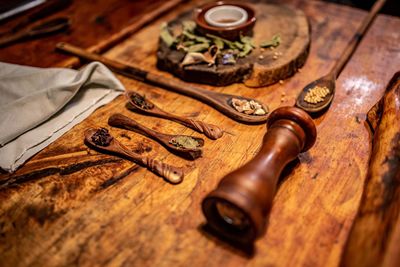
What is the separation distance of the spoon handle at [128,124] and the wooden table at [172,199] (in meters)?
0.03

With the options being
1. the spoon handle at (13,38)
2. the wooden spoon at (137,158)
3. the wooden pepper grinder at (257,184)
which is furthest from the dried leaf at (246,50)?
the spoon handle at (13,38)

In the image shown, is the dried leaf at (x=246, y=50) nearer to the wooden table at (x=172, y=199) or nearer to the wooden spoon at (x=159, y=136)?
the wooden table at (x=172, y=199)

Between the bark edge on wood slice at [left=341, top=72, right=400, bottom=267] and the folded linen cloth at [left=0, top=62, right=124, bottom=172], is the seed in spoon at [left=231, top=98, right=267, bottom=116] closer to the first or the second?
the bark edge on wood slice at [left=341, top=72, right=400, bottom=267]

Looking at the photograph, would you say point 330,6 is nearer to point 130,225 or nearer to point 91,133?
point 91,133

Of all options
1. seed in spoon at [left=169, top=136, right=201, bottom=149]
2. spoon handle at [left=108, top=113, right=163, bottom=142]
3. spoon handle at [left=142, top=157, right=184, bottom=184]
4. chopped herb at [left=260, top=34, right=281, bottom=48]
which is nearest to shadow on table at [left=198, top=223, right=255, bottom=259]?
spoon handle at [left=142, top=157, right=184, bottom=184]

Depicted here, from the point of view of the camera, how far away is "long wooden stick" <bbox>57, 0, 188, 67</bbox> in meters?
1.60

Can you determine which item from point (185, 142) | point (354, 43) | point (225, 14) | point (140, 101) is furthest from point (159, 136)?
point (354, 43)

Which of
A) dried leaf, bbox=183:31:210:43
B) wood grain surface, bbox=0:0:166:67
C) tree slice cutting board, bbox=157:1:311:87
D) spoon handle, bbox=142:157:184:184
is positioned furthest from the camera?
wood grain surface, bbox=0:0:166:67

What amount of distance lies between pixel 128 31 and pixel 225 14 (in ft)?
1.74

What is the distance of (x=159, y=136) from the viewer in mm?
1160

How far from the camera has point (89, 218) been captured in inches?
37.8

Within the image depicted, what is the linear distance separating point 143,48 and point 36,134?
0.73m

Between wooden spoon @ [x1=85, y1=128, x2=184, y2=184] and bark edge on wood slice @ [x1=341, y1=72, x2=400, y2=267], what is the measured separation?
0.50 metres

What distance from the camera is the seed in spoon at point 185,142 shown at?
1.12 meters
